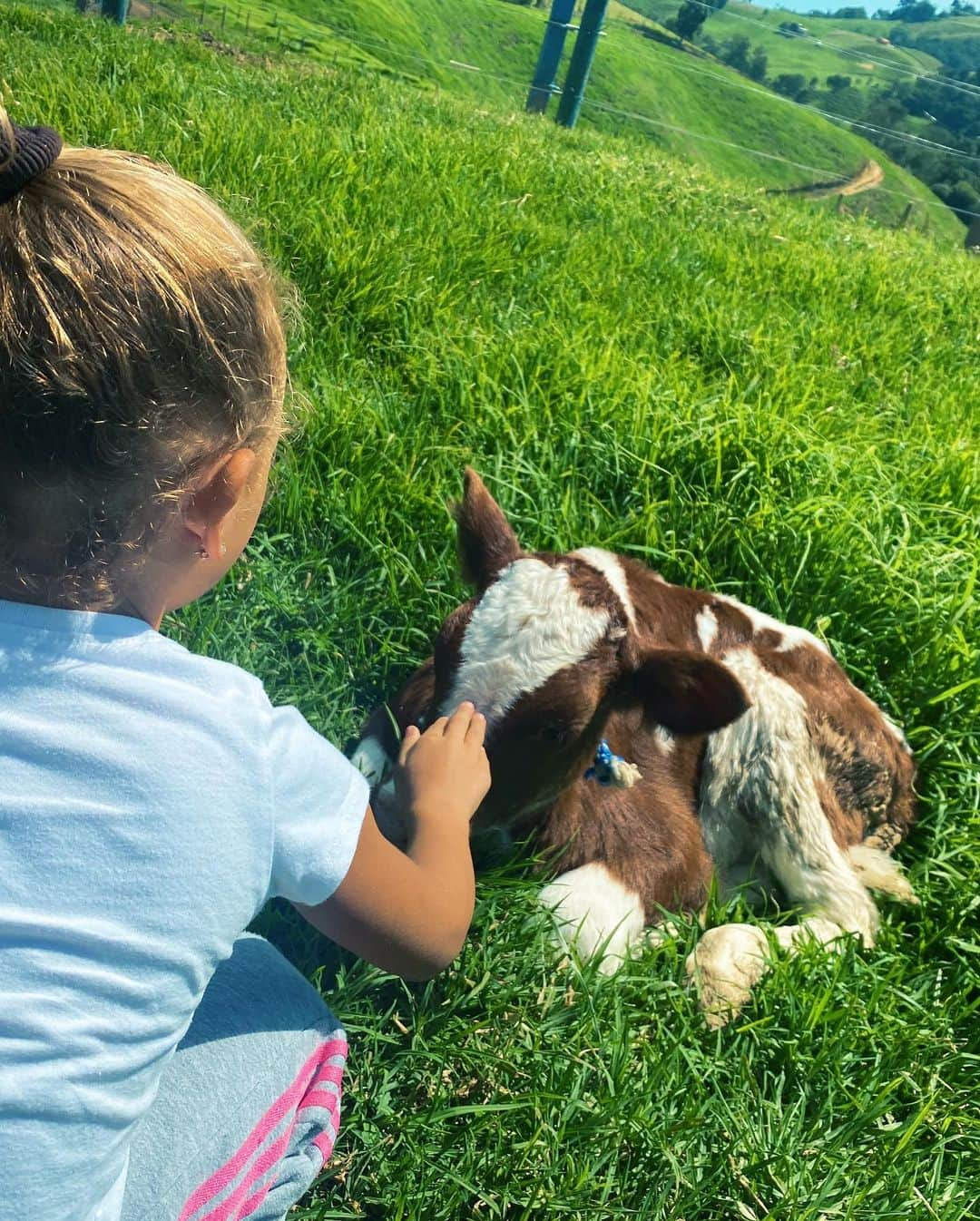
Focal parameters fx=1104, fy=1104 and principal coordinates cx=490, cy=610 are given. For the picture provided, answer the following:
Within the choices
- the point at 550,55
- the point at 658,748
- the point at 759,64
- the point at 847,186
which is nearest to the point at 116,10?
the point at 550,55

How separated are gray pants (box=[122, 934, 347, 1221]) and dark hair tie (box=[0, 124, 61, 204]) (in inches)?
52.8

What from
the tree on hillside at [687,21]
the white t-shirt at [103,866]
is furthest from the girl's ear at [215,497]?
the tree on hillside at [687,21]

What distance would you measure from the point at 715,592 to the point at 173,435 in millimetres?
2740

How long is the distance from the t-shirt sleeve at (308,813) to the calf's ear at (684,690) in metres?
1.29

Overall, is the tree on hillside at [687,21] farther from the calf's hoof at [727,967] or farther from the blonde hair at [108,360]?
the blonde hair at [108,360]

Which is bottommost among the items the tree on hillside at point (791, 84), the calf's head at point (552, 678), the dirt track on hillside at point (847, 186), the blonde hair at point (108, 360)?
the calf's head at point (552, 678)

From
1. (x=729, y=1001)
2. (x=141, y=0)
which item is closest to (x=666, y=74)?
(x=141, y=0)

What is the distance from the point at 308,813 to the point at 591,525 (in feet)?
8.26

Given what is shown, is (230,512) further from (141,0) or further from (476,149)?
(141,0)

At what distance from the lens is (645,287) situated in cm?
565

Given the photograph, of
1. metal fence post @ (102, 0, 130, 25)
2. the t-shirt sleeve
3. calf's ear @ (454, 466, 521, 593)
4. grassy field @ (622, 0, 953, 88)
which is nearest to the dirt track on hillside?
grassy field @ (622, 0, 953, 88)

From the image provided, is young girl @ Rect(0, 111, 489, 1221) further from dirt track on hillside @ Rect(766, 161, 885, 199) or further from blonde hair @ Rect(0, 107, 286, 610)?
dirt track on hillside @ Rect(766, 161, 885, 199)

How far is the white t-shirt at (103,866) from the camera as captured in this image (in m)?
1.35

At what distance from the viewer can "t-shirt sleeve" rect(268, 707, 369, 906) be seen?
157cm
